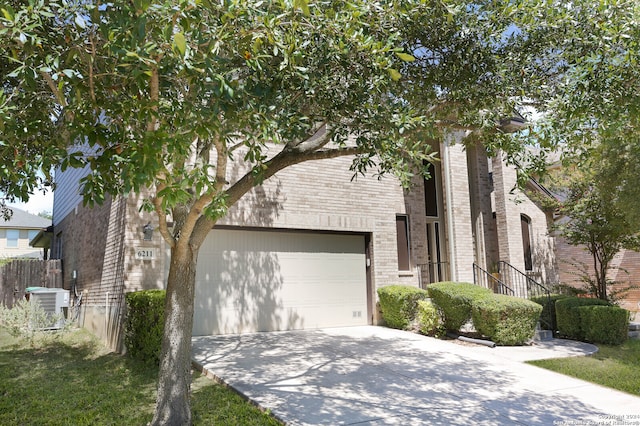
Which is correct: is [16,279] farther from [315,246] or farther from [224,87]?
[224,87]

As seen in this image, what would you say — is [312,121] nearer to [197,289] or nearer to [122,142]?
[122,142]

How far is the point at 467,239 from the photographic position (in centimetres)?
1411

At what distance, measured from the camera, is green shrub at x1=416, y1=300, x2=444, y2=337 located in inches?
433

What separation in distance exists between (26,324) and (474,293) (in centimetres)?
987

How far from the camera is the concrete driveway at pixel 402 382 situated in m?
5.73

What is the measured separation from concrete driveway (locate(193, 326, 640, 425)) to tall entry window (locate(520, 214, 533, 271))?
5835 mm

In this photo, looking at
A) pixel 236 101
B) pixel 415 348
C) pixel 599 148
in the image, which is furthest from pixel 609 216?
pixel 236 101

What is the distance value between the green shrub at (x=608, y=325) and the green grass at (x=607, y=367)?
42 cm

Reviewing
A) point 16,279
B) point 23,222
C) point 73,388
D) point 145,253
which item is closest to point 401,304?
point 145,253

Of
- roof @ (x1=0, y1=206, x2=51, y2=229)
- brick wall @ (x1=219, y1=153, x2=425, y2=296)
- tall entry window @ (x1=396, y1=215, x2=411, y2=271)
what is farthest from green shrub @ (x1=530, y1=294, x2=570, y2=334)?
roof @ (x1=0, y1=206, x2=51, y2=229)

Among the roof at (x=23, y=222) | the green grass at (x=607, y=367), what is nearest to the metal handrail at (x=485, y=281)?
the green grass at (x=607, y=367)

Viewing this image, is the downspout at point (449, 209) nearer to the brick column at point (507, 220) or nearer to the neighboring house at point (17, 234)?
the brick column at point (507, 220)

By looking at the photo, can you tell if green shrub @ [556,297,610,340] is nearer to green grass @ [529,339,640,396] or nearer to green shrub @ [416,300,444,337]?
green grass @ [529,339,640,396]

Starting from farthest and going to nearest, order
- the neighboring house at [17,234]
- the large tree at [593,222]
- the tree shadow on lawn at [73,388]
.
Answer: the neighboring house at [17,234]
the large tree at [593,222]
the tree shadow on lawn at [73,388]
